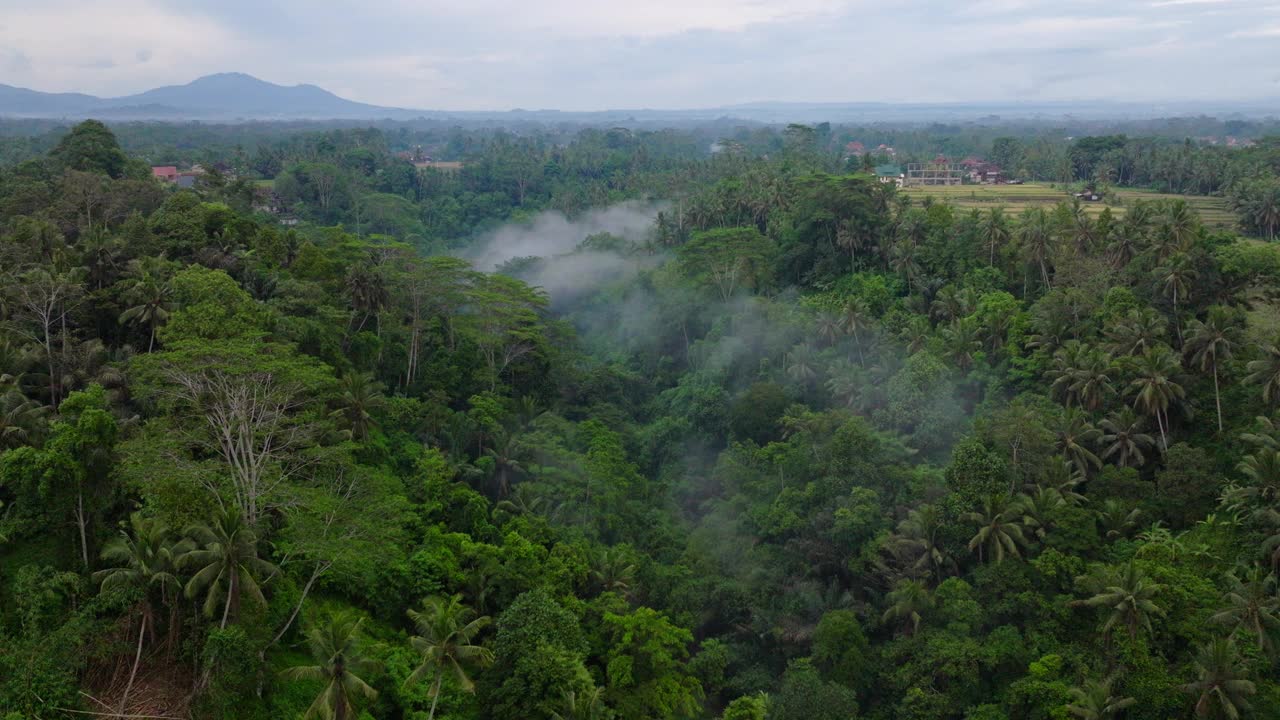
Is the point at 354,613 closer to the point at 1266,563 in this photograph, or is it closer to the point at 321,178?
the point at 1266,563

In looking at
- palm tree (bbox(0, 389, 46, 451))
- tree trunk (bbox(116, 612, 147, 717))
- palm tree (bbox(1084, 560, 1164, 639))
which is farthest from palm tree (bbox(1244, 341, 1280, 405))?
palm tree (bbox(0, 389, 46, 451))

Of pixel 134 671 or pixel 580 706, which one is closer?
pixel 134 671

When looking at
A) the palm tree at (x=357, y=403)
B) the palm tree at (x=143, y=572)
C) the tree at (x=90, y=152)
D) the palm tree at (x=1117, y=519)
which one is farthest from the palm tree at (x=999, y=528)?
the tree at (x=90, y=152)

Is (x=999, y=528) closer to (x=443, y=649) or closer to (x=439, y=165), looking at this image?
(x=443, y=649)

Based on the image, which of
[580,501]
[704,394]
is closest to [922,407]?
[704,394]

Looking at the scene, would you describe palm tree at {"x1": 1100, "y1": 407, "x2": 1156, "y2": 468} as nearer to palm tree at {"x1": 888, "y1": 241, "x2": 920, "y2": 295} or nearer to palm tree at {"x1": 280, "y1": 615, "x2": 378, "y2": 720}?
palm tree at {"x1": 888, "y1": 241, "x2": 920, "y2": 295}

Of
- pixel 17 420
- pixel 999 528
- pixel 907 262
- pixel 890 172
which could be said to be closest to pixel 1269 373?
pixel 999 528
